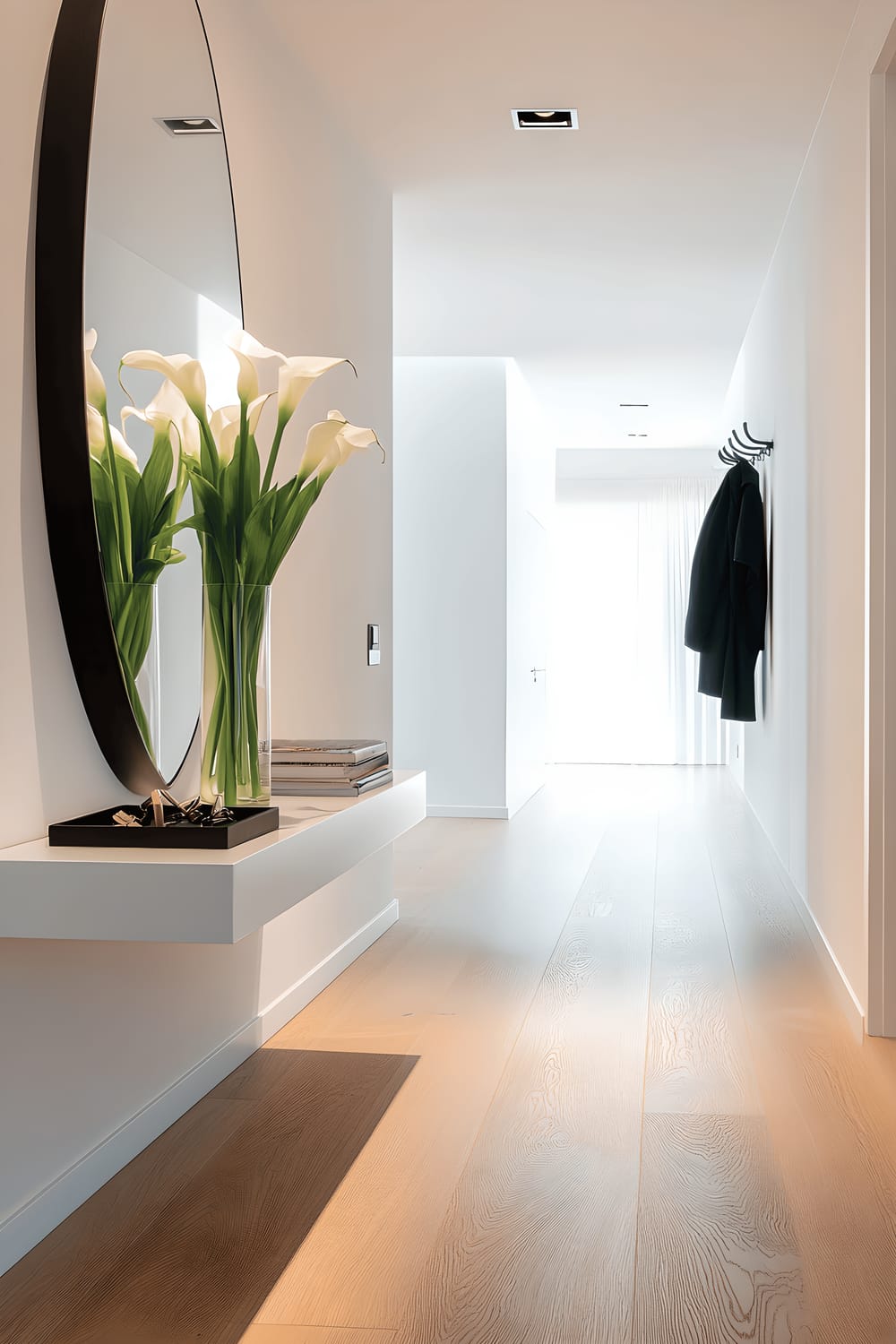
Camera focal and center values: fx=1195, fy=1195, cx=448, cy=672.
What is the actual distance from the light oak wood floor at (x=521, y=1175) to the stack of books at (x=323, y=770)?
0.62 metres

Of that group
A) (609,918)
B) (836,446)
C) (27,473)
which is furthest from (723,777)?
(27,473)

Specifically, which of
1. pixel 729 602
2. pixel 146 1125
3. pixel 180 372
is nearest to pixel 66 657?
pixel 180 372

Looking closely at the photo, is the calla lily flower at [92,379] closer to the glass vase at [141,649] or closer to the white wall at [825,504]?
the glass vase at [141,649]

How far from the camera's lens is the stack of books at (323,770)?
2.53 metres

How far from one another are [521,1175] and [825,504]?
2.16 m

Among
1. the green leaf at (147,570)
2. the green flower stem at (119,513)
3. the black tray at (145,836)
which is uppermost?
the green flower stem at (119,513)

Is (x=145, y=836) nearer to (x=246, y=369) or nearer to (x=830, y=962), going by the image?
(x=246, y=369)

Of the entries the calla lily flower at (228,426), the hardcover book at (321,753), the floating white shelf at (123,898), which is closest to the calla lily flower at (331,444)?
the calla lily flower at (228,426)

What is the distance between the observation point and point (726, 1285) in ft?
5.52

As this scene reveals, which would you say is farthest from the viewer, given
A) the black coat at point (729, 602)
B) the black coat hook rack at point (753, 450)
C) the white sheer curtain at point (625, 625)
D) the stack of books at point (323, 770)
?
the white sheer curtain at point (625, 625)

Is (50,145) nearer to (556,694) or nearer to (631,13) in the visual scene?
(631,13)

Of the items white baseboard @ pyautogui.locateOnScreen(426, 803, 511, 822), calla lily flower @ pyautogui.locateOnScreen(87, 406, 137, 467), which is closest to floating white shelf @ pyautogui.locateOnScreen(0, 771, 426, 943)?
calla lily flower @ pyautogui.locateOnScreen(87, 406, 137, 467)

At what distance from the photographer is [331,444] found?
230 cm

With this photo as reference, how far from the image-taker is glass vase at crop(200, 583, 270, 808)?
2.17 m
